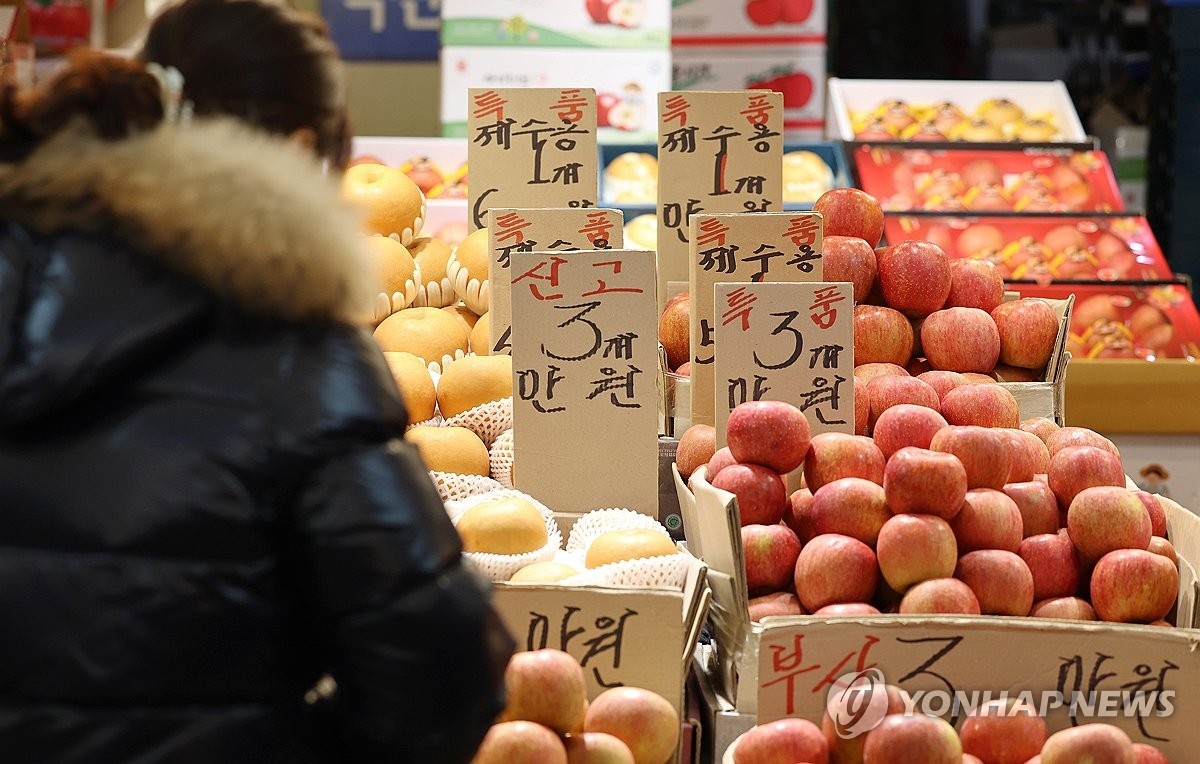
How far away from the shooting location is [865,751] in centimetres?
148

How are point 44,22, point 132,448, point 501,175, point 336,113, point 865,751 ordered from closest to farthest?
point 132,448 < point 336,113 < point 865,751 < point 501,175 < point 44,22

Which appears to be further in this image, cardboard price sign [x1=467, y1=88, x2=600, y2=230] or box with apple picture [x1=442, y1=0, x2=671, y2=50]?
box with apple picture [x1=442, y1=0, x2=671, y2=50]

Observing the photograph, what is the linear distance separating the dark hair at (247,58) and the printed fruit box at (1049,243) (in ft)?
11.0

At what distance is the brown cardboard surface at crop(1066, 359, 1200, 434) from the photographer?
373 centimetres

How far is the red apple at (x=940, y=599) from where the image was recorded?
5.86ft

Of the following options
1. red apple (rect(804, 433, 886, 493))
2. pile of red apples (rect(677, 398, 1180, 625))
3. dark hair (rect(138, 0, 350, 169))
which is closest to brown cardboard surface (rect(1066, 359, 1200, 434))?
pile of red apples (rect(677, 398, 1180, 625))

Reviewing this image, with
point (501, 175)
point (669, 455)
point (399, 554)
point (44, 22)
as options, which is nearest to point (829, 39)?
point (44, 22)

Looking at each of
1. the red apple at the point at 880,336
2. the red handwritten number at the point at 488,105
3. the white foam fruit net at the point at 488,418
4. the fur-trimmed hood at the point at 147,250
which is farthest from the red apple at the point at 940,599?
the red handwritten number at the point at 488,105

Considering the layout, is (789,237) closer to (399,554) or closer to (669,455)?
(669,455)

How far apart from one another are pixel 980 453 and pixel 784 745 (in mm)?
635

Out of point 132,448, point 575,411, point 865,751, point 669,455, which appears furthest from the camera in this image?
point 669,455

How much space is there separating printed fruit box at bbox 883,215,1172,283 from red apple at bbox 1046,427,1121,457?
2.07m

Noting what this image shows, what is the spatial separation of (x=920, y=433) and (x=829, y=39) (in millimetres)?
4449

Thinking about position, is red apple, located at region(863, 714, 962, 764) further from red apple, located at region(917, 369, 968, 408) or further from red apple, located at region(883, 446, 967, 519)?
red apple, located at region(917, 369, 968, 408)
